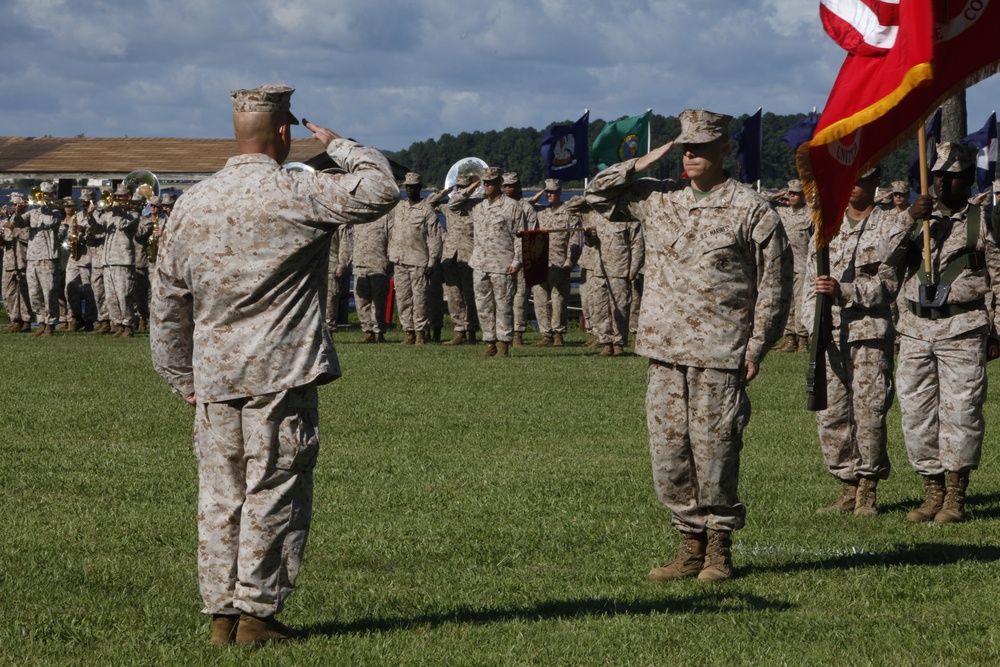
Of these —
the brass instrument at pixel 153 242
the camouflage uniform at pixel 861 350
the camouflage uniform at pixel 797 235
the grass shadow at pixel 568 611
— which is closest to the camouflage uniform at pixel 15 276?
the brass instrument at pixel 153 242

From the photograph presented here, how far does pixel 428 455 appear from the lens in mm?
11961

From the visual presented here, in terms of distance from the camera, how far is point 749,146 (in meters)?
30.2

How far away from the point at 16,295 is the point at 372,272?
7.42 metres

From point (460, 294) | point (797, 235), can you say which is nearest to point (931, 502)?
point (797, 235)

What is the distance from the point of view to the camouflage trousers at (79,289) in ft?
93.7

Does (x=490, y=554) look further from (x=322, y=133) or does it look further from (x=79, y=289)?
(x=79, y=289)

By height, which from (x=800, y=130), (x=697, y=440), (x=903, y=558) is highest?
(x=800, y=130)

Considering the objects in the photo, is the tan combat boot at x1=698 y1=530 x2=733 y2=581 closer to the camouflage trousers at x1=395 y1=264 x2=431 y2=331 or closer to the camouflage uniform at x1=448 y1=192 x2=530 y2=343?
the camouflage uniform at x1=448 y1=192 x2=530 y2=343

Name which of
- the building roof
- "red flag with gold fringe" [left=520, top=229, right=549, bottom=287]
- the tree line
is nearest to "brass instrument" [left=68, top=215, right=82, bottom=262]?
"red flag with gold fringe" [left=520, top=229, right=549, bottom=287]

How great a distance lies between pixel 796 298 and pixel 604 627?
62.6 feet

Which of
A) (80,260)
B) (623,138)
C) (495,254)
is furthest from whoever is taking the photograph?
(623,138)

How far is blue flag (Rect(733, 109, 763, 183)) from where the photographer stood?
3009cm

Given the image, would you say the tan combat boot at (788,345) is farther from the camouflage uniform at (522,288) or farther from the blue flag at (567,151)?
the blue flag at (567,151)

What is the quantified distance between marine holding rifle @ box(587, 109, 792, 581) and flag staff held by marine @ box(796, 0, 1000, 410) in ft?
2.01
